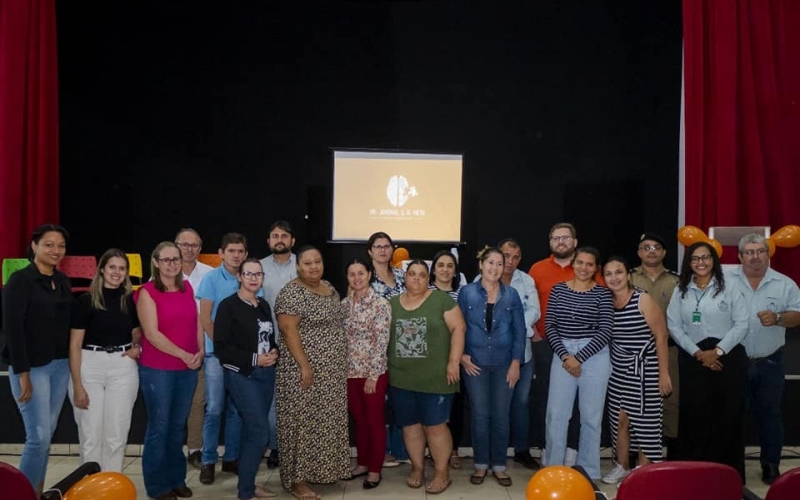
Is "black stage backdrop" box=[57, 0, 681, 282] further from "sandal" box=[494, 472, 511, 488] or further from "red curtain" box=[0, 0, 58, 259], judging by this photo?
"sandal" box=[494, 472, 511, 488]

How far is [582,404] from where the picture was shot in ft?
12.2

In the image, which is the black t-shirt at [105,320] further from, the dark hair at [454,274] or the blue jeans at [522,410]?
the blue jeans at [522,410]

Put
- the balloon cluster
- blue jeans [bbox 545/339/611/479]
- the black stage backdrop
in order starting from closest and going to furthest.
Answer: blue jeans [bbox 545/339/611/479] → the balloon cluster → the black stage backdrop

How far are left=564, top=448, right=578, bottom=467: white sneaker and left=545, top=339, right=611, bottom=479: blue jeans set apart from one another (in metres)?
0.17

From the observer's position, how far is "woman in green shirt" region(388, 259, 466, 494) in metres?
3.57

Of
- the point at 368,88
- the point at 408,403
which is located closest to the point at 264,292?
the point at 408,403

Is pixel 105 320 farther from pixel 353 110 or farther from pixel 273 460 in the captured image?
pixel 353 110

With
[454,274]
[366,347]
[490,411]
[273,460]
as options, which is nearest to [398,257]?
[454,274]

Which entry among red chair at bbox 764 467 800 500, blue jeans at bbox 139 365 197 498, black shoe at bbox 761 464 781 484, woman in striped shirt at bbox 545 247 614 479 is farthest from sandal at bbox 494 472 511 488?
red chair at bbox 764 467 800 500

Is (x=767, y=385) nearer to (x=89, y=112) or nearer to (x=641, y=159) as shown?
(x=641, y=159)

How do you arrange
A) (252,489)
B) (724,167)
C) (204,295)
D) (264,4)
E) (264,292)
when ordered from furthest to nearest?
(264,4) → (724,167) → (264,292) → (204,295) → (252,489)

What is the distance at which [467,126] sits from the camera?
5.90 meters

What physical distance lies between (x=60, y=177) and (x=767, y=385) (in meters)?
5.91

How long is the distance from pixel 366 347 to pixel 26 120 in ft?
12.8
